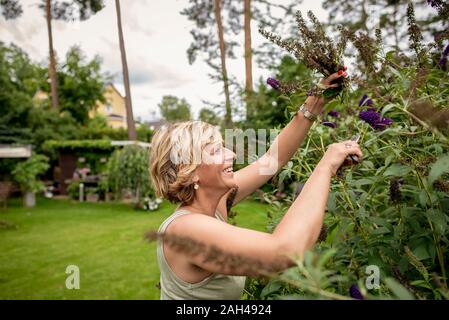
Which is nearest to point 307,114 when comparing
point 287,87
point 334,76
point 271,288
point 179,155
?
point 287,87

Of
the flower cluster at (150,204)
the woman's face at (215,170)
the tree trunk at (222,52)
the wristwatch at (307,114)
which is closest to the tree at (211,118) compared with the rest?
the tree trunk at (222,52)

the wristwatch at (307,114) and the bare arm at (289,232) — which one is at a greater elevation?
the wristwatch at (307,114)

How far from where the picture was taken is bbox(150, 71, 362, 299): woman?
0.96m

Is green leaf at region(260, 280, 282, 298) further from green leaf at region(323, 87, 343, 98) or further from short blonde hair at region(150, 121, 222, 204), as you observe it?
green leaf at region(323, 87, 343, 98)

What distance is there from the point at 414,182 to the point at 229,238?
80cm

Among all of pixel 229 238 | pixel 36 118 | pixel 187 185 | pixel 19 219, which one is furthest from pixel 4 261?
pixel 36 118

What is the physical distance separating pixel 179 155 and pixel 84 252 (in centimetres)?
607

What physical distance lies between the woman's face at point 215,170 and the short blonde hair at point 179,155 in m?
0.02

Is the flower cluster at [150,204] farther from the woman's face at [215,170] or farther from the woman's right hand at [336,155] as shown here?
the woman's right hand at [336,155]

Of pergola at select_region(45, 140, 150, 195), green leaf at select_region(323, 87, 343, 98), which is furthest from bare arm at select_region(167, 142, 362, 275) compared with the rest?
pergola at select_region(45, 140, 150, 195)

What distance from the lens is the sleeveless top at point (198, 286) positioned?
131 cm

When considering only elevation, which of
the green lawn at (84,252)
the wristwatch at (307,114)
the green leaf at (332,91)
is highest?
the green leaf at (332,91)
